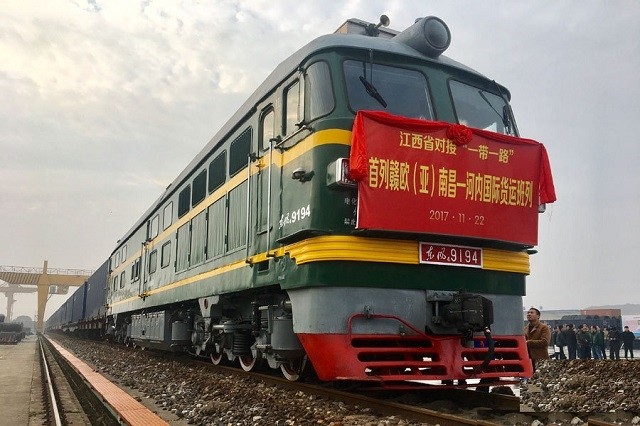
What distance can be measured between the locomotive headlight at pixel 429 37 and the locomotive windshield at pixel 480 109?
439mm

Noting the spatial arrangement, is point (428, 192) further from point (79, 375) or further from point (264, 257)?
point (79, 375)

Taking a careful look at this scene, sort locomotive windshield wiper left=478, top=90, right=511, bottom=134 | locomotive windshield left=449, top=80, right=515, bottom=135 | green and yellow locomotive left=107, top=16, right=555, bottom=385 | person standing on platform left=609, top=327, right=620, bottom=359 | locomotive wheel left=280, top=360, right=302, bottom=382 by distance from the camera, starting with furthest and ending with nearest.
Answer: person standing on platform left=609, top=327, right=620, bottom=359, locomotive wheel left=280, top=360, right=302, bottom=382, locomotive windshield wiper left=478, top=90, right=511, bottom=134, locomotive windshield left=449, top=80, right=515, bottom=135, green and yellow locomotive left=107, top=16, right=555, bottom=385

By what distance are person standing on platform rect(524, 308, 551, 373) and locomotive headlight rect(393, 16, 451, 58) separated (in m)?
3.79

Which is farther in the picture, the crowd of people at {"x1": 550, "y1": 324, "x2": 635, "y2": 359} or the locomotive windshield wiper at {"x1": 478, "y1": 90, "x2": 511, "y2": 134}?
the crowd of people at {"x1": 550, "y1": 324, "x2": 635, "y2": 359}

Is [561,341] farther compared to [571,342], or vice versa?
[561,341]

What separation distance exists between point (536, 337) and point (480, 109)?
10.6 ft

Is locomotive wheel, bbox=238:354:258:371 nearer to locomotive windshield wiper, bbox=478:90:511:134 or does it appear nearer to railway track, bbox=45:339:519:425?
railway track, bbox=45:339:519:425

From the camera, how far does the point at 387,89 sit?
661cm

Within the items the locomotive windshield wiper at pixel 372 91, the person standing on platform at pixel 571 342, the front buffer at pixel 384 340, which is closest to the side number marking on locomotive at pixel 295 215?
the front buffer at pixel 384 340

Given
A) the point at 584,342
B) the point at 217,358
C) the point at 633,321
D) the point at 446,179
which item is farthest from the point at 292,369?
the point at 633,321

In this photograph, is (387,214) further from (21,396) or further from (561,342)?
(561,342)

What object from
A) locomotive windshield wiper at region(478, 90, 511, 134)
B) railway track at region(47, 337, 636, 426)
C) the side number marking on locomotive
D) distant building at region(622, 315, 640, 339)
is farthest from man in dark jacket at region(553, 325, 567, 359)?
the side number marking on locomotive

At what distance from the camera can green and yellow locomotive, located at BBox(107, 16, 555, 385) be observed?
5.83 m

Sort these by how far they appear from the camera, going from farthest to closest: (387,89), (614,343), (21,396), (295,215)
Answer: (614,343) → (21,396) → (387,89) → (295,215)
